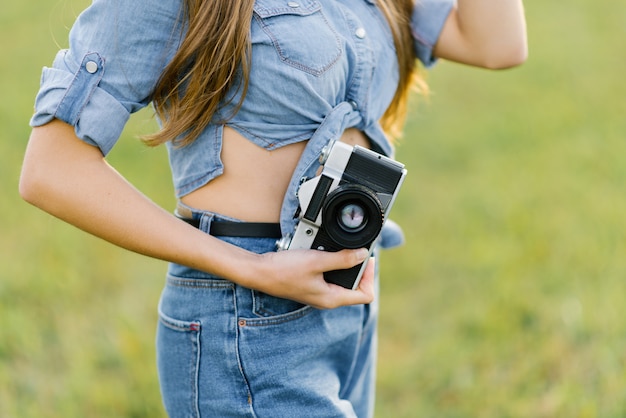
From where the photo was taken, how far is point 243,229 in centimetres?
148

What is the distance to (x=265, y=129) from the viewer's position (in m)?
1.46

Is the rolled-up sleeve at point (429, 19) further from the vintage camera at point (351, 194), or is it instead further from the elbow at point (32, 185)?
the elbow at point (32, 185)

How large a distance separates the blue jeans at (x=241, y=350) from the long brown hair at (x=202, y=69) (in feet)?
0.61

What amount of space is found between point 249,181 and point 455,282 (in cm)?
265

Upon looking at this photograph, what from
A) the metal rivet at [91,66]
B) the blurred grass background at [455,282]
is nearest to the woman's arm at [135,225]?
the metal rivet at [91,66]

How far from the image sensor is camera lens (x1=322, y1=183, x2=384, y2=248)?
1337 mm

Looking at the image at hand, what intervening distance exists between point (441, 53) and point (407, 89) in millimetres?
116

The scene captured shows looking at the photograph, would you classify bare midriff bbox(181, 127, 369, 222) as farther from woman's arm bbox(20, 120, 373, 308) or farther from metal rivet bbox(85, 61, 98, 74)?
metal rivet bbox(85, 61, 98, 74)

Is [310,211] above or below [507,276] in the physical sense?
above

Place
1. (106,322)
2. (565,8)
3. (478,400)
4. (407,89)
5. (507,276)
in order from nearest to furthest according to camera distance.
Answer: (407,89) < (478,400) < (106,322) < (507,276) < (565,8)

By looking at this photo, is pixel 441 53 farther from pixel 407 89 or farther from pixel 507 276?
pixel 507 276

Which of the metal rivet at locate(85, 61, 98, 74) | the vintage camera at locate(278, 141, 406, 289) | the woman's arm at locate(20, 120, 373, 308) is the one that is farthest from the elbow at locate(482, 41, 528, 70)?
the metal rivet at locate(85, 61, 98, 74)

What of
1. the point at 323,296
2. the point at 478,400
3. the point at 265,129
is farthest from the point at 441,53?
the point at 478,400

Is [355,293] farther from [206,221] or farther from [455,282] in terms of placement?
[455,282]
